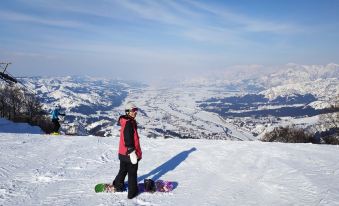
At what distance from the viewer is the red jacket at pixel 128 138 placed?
342 inches

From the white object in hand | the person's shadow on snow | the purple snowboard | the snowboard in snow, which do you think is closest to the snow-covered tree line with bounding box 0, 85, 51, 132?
the person's shadow on snow

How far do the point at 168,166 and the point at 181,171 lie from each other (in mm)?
900

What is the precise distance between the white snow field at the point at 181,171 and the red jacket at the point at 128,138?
1173 mm

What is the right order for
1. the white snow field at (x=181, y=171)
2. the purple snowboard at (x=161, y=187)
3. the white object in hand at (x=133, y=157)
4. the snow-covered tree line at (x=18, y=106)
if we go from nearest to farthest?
the white object in hand at (x=133, y=157)
the white snow field at (x=181, y=171)
the purple snowboard at (x=161, y=187)
the snow-covered tree line at (x=18, y=106)

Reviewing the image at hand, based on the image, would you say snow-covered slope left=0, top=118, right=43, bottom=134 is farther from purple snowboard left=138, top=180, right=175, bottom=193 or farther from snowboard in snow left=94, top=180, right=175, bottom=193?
purple snowboard left=138, top=180, right=175, bottom=193

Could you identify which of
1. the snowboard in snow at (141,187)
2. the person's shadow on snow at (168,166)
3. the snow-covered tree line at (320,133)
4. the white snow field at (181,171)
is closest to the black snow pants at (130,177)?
the white snow field at (181,171)

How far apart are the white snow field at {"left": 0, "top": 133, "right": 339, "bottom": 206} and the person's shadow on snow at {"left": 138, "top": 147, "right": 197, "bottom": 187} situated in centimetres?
3

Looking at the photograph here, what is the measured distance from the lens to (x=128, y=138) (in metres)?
8.69

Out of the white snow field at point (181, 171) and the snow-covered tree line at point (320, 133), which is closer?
the white snow field at point (181, 171)

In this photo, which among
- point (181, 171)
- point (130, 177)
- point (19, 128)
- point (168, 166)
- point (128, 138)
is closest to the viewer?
point (128, 138)

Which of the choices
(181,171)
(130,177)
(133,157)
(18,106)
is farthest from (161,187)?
(18,106)

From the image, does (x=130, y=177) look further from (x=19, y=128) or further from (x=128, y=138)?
(x=19, y=128)

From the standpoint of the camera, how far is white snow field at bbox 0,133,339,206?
9094 millimetres

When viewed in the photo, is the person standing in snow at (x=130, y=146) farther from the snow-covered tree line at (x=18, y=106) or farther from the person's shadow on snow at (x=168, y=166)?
the snow-covered tree line at (x=18, y=106)
